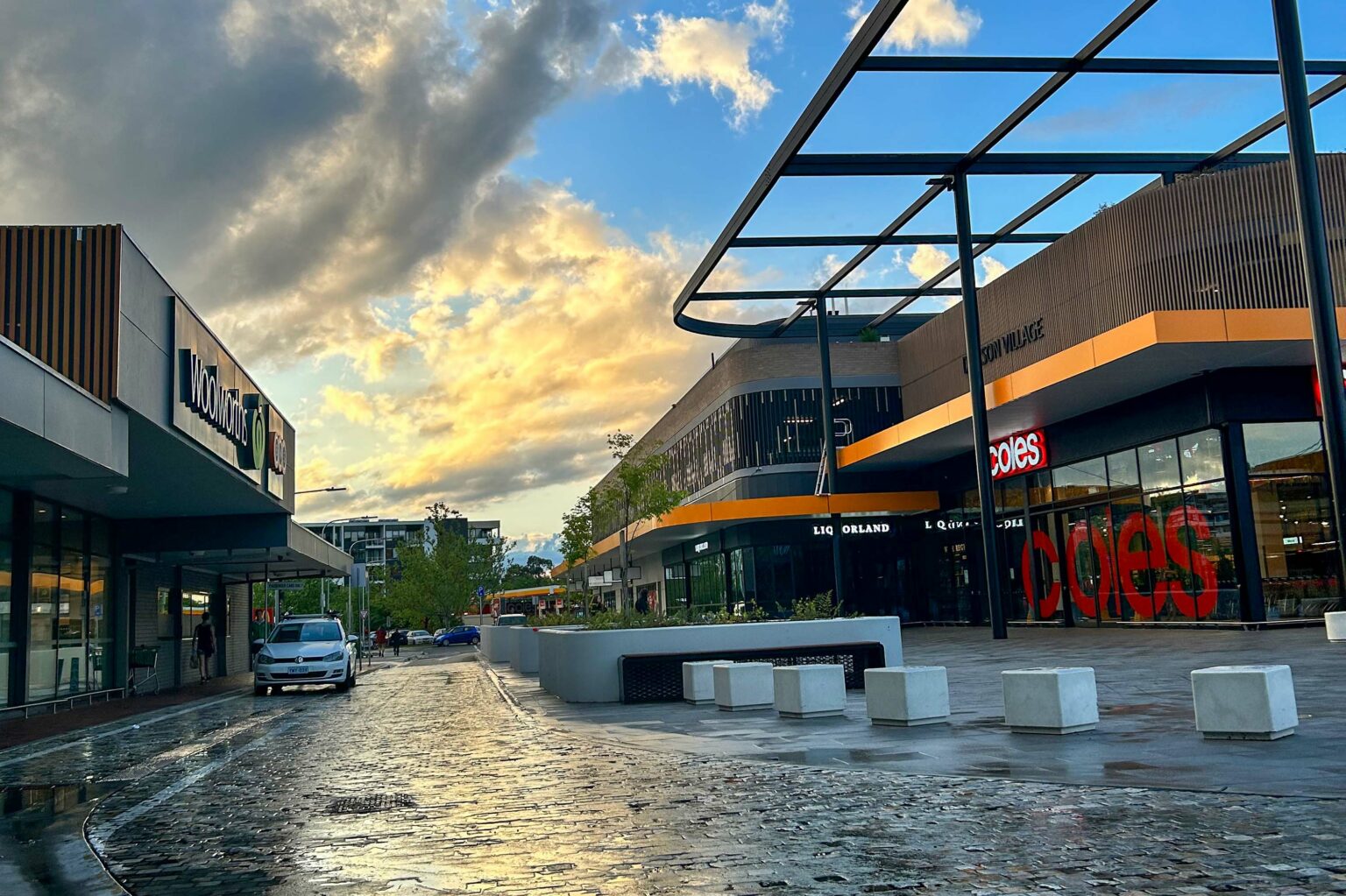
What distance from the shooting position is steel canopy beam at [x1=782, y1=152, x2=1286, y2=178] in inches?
1102

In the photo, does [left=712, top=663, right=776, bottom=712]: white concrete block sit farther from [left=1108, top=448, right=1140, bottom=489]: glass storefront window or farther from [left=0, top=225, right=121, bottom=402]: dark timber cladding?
[left=1108, top=448, right=1140, bottom=489]: glass storefront window

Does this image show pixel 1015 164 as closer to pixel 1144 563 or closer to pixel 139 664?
pixel 1144 563

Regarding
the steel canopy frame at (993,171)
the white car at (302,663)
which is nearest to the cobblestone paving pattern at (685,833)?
the steel canopy frame at (993,171)

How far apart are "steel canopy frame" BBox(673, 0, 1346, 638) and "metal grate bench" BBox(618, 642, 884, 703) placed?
797 centimetres

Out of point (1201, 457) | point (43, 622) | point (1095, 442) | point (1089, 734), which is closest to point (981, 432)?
point (1095, 442)

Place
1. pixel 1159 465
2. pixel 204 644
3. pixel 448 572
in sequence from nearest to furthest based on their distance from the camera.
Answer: pixel 1159 465
pixel 204 644
pixel 448 572

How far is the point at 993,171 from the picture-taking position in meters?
29.0

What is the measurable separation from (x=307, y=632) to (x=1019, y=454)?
65.8ft

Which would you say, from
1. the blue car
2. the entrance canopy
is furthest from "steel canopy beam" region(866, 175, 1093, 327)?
the blue car

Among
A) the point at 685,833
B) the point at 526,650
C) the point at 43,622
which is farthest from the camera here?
the point at 526,650

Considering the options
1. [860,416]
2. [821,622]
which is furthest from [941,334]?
[821,622]

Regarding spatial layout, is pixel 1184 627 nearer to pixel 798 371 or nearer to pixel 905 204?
pixel 905 204

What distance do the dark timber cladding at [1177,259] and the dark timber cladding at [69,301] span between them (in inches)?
794

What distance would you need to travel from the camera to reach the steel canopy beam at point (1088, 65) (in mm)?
22000
